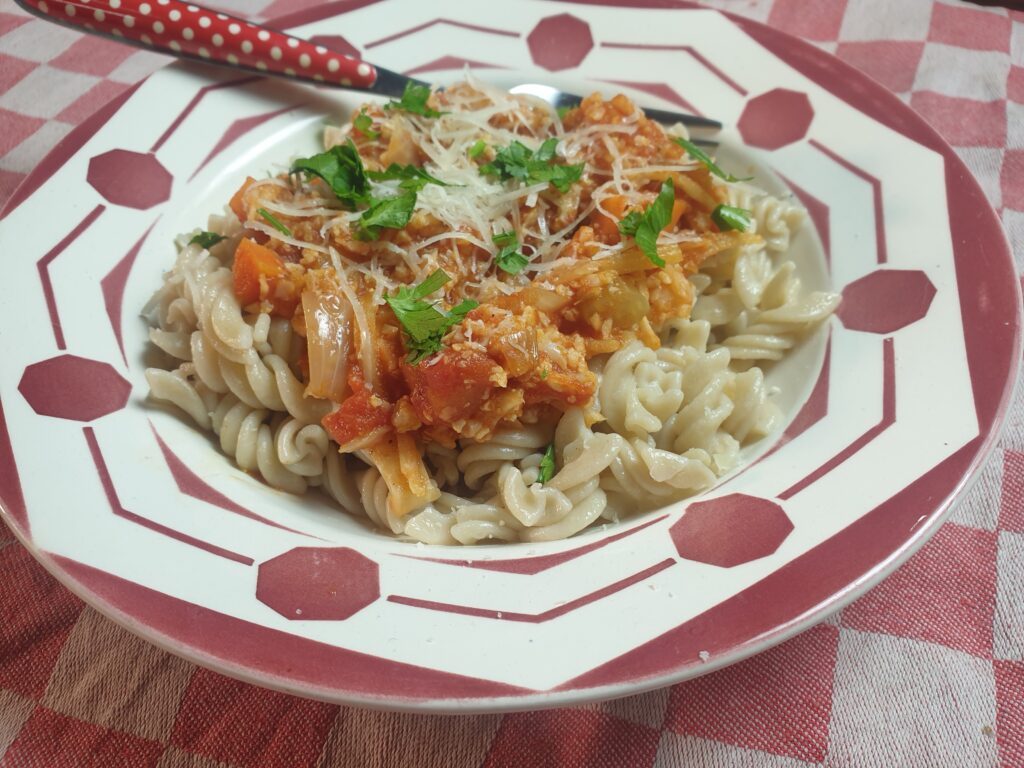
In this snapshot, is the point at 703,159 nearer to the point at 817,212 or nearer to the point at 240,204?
the point at 817,212

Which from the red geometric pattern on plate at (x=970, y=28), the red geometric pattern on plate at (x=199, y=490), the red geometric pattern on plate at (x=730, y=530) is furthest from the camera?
the red geometric pattern on plate at (x=970, y=28)

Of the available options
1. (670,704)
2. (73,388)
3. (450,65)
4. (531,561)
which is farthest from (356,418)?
(450,65)

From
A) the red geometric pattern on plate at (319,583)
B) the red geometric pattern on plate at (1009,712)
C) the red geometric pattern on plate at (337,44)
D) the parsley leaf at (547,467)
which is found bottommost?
the red geometric pattern on plate at (1009,712)

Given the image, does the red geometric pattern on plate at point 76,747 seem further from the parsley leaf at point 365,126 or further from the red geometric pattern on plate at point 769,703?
the parsley leaf at point 365,126

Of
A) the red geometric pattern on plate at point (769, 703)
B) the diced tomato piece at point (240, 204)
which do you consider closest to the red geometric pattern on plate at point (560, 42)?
the diced tomato piece at point (240, 204)

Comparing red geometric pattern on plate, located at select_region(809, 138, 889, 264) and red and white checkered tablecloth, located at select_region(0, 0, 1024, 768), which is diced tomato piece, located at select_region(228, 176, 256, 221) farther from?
red geometric pattern on plate, located at select_region(809, 138, 889, 264)

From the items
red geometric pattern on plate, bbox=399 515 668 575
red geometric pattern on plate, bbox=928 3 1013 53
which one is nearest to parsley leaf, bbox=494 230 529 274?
red geometric pattern on plate, bbox=399 515 668 575

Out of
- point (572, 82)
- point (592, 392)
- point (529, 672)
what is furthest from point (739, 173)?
point (529, 672)
